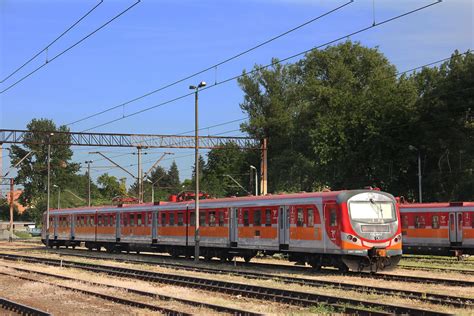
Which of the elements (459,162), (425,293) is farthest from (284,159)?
(425,293)

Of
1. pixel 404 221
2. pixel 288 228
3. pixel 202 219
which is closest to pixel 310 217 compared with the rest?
pixel 288 228

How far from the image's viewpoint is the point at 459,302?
15078mm

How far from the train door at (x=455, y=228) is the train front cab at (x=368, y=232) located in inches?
402

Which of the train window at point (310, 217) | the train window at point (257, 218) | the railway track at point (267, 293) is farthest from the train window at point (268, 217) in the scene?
the railway track at point (267, 293)

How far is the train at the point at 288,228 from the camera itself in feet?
77.6

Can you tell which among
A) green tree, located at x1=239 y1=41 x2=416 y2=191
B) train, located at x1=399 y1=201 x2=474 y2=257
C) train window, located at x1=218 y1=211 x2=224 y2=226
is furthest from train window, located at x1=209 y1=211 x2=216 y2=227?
green tree, located at x1=239 y1=41 x2=416 y2=191

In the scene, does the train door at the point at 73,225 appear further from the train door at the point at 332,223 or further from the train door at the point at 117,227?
the train door at the point at 332,223

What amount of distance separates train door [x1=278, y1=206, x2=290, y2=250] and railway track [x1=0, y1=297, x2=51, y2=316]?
41.0ft

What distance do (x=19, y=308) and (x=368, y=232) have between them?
12.9m

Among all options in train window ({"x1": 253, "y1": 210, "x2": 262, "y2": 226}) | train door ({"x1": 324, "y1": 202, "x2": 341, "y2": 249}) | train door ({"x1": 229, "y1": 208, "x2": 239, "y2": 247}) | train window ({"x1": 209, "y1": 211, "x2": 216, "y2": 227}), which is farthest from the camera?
train window ({"x1": 209, "y1": 211, "x2": 216, "y2": 227})

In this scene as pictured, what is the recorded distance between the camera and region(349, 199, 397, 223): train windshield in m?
23.8

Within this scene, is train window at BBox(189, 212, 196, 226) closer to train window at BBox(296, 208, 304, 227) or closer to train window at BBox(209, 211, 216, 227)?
train window at BBox(209, 211, 216, 227)

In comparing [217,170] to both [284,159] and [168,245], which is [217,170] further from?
[168,245]

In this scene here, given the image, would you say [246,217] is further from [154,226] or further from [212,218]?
[154,226]
